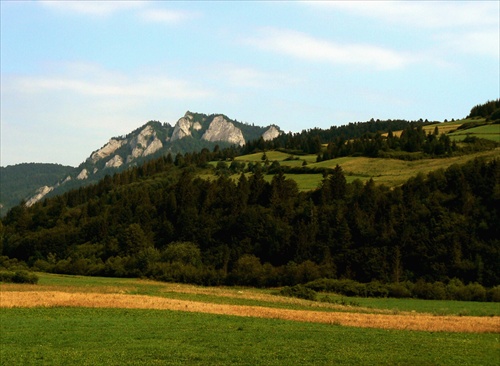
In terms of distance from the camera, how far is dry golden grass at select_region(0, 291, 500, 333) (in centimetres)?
4209

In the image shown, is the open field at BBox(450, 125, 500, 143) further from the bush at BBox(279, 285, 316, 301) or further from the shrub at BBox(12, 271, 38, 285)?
the shrub at BBox(12, 271, 38, 285)

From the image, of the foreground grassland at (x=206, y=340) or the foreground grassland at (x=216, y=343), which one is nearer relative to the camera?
the foreground grassland at (x=216, y=343)

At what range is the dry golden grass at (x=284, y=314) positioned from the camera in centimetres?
4209

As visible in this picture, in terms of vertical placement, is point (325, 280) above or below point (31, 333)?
below

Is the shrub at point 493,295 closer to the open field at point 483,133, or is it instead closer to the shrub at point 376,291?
the shrub at point 376,291

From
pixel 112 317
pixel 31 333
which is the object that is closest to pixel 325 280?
pixel 112 317

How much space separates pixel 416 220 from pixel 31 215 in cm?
11573

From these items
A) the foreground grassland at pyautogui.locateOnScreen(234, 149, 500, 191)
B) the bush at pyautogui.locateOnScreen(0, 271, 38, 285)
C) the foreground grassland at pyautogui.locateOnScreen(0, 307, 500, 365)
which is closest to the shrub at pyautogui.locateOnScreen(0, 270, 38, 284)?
the bush at pyautogui.locateOnScreen(0, 271, 38, 285)

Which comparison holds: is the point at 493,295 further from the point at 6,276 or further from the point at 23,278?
the point at 6,276

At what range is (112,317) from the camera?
44.1m

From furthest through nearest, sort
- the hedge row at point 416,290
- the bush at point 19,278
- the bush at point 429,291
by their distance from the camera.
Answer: the bush at point 429,291, the hedge row at point 416,290, the bush at point 19,278

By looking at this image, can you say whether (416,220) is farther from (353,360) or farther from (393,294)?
(353,360)

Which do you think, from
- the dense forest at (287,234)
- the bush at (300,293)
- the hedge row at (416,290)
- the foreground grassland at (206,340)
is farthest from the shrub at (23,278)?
the hedge row at (416,290)

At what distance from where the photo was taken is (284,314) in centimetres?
4794
